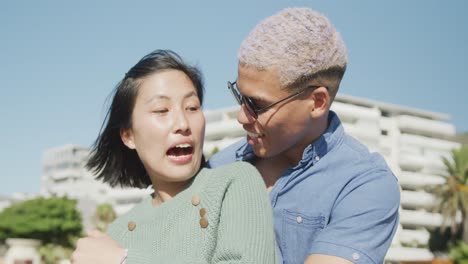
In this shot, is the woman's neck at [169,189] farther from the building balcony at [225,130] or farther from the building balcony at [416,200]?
the building balcony at [416,200]

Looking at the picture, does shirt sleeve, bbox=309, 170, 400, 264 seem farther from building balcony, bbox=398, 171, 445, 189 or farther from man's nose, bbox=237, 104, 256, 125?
building balcony, bbox=398, 171, 445, 189

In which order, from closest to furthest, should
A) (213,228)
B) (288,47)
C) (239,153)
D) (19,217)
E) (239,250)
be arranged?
(239,250)
(213,228)
(288,47)
(239,153)
(19,217)

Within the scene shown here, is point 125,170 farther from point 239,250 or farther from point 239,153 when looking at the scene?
point 239,250

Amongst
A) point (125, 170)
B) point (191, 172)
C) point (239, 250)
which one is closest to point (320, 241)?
point (239, 250)

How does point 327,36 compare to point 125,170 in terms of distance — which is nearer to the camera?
Result: point 327,36

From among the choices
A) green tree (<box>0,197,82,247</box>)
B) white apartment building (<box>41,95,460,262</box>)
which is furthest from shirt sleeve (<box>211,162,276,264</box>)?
white apartment building (<box>41,95,460,262</box>)

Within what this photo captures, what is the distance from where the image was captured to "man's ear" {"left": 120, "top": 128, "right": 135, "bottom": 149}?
120 inches

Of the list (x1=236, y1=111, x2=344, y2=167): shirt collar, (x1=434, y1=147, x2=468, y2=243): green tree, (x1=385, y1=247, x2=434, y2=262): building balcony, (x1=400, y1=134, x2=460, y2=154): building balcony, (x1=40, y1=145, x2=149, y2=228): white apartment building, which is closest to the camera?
(x1=236, y1=111, x2=344, y2=167): shirt collar

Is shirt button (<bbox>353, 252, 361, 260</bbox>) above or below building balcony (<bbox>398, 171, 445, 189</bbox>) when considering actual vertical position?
above

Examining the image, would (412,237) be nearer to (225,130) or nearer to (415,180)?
(415,180)

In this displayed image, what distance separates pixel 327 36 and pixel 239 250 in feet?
3.21

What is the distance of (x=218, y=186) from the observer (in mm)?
2578

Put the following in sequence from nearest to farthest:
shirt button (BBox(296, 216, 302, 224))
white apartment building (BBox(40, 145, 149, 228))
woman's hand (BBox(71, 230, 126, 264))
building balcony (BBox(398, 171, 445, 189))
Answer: woman's hand (BBox(71, 230, 126, 264))
shirt button (BBox(296, 216, 302, 224))
building balcony (BBox(398, 171, 445, 189))
white apartment building (BBox(40, 145, 149, 228))

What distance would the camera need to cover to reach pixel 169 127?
2.76 meters
